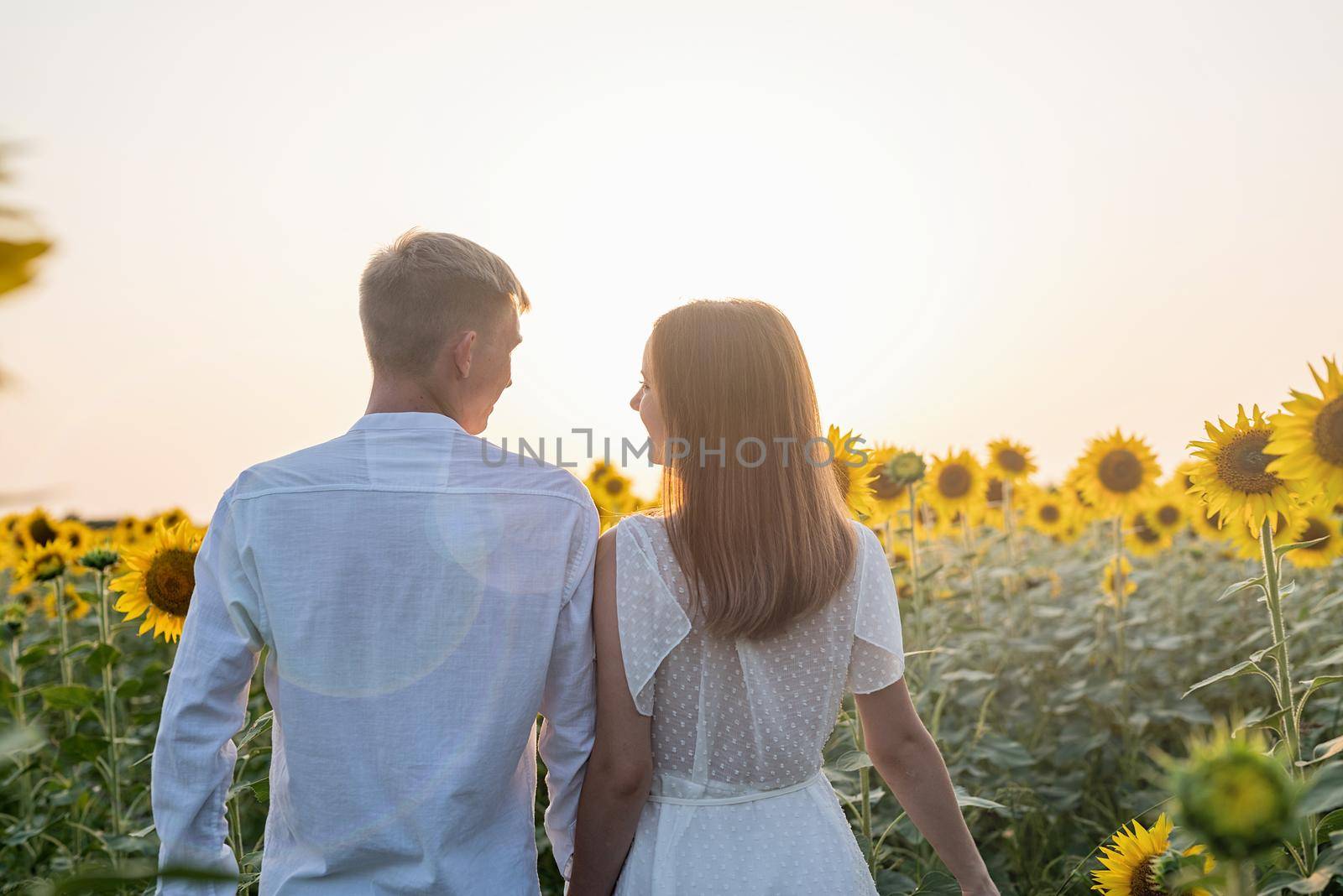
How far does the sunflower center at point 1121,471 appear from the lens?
16.3 feet

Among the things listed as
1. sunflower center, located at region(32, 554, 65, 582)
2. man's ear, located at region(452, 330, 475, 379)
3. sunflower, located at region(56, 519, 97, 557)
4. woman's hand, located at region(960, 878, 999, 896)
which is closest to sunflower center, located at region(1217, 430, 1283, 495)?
woman's hand, located at region(960, 878, 999, 896)

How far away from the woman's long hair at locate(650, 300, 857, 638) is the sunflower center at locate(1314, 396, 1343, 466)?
33.1 inches

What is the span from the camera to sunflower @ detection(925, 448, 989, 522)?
16.5 ft

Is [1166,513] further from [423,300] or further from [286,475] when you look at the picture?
[286,475]

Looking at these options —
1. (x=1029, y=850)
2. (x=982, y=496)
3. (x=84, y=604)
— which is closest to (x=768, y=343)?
(x=1029, y=850)

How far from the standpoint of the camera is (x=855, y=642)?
80.9 inches

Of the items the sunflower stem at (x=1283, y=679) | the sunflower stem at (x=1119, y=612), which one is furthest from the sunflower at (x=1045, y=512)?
the sunflower stem at (x=1283, y=679)

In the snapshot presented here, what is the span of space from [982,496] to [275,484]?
4.05 meters

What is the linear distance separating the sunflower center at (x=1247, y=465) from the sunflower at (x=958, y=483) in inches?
97.0

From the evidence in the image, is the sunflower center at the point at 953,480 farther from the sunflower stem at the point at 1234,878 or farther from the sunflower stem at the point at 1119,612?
the sunflower stem at the point at 1234,878

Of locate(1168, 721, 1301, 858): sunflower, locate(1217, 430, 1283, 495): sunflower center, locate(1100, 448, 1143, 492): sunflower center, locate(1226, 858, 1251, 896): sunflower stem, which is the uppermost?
locate(1217, 430, 1283, 495): sunflower center

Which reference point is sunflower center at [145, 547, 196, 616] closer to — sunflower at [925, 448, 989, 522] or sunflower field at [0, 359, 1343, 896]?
sunflower field at [0, 359, 1343, 896]

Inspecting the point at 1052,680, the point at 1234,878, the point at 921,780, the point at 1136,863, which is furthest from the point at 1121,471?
the point at 1234,878

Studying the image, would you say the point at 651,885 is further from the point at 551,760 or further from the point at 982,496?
the point at 982,496
